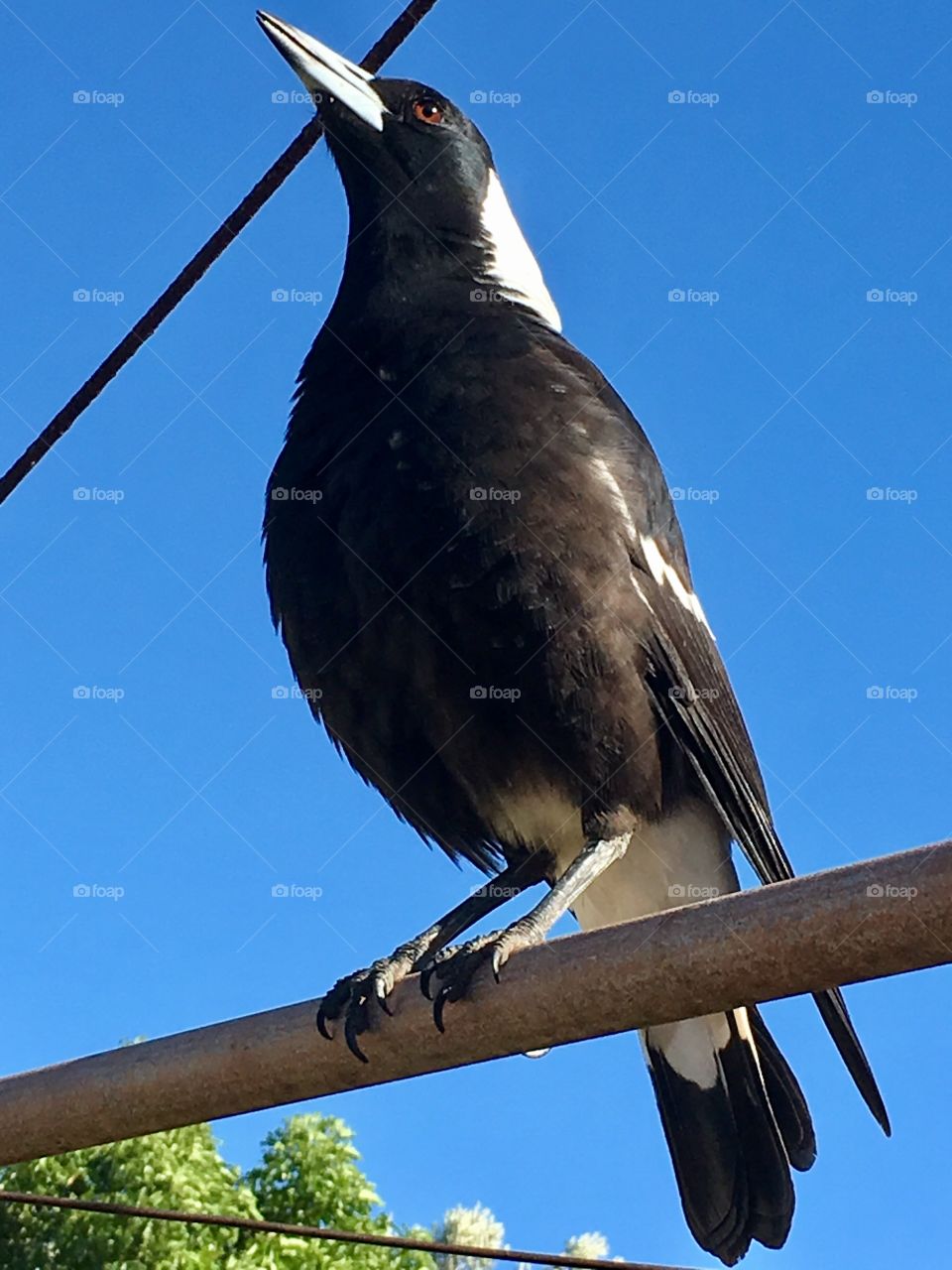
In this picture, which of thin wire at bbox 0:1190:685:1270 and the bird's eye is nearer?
thin wire at bbox 0:1190:685:1270

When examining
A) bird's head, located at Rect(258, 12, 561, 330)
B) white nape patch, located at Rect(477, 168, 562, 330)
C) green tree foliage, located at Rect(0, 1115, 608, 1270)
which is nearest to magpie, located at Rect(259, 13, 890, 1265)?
white nape patch, located at Rect(477, 168, 562, 330)

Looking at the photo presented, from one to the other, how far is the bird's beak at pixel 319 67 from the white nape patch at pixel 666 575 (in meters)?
1.26

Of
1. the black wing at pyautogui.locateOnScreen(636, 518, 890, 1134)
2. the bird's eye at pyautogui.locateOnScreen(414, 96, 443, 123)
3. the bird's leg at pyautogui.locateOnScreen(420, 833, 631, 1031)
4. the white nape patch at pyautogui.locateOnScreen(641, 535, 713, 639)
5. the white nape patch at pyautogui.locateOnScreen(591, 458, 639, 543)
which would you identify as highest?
the bird's eye at pyautogui.locateOnScreen(414, 96, 443, 123)

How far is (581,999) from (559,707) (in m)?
0.91

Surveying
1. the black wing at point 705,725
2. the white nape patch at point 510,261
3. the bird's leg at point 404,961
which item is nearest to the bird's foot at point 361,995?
the bird's leg at point 404,961

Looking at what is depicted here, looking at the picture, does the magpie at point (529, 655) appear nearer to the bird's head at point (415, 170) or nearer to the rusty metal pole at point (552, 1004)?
the bird's head at point (415, 170)

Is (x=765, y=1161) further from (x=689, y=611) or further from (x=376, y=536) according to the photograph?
(x=376, y=536)

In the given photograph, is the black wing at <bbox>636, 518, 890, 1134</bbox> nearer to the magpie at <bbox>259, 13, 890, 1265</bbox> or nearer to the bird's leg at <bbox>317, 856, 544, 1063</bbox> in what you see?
the magpie at <bbox>259, 13, 890, 1265</bbox>

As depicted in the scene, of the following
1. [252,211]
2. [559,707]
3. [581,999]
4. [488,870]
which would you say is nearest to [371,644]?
[559,707]

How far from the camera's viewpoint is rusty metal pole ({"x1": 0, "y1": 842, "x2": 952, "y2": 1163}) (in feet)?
4.23

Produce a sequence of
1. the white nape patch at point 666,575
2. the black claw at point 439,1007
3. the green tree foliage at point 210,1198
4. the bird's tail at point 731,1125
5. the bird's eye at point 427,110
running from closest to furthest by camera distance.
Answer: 1. the black claw at point 439,1007
2. the bird's tail at point 731,1125
3. the white nape patch at point 666,575
4. the bird's eye at point 427,110
5. the green tree foliage at point 210,1198

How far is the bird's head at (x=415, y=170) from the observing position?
10.2 ft

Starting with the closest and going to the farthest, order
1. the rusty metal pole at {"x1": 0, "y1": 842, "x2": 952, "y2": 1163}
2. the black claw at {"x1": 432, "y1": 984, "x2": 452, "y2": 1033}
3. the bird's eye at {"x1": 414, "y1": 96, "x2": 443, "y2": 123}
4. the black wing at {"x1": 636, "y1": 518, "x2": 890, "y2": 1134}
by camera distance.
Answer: the rusty metal pole at {"x1": 0, "y1": 842, "x2": 952, "y2": 1163} < the black claw at {"x1": 432, "y1": 984, "x2": 452, "y2": 1033} < the black wing at {"x1": 636, "y1": 518, "x2": 890, "y2": 1134} < the bird's eye at {"x1": 414, "y1": 96, "x2": 443, "y2": 123}

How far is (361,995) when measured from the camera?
6.61 ft
